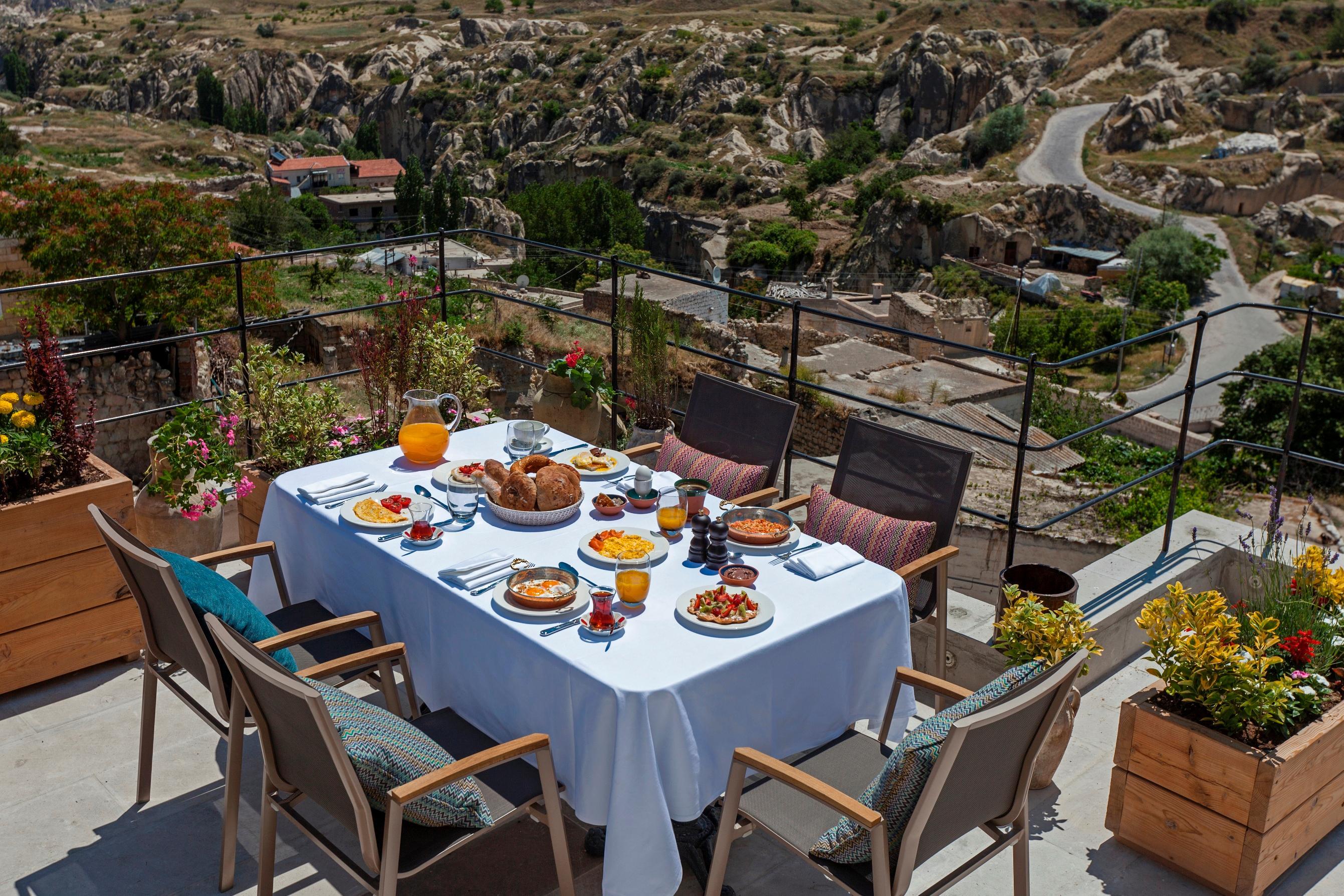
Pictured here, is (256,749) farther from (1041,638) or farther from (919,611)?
(1041,638)

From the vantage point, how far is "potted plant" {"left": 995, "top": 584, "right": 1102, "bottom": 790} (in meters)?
2.78

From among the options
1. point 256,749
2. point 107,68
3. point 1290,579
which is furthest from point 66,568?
point 107,68

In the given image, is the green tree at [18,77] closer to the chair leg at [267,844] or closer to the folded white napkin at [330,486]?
the folded white napkin at [330,486]

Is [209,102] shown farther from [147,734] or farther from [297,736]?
[297,736]

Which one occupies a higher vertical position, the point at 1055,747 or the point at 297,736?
the point at 297,736

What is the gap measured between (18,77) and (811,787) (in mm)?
117477

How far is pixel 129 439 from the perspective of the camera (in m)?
14.8

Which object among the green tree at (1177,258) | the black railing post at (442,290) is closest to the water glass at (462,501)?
the black railing post at (442,290)

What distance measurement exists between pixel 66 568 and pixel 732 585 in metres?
2.22

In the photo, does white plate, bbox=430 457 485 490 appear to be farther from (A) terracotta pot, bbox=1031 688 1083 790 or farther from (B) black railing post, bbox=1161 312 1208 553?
(B) black railing post, bbox=1161 312 1208 553

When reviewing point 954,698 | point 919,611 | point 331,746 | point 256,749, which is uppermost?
point 331,746

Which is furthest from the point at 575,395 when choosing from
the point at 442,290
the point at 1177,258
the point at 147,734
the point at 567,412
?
the point at 1177,258

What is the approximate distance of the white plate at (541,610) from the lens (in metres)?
2.44

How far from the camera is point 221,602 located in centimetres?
246
